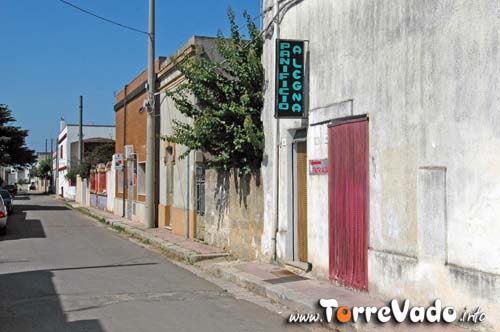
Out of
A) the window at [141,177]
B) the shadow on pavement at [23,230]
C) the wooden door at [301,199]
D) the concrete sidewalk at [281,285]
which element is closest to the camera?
the concrete sidewalk at [281,285]

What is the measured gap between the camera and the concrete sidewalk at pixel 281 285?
7.00 meters

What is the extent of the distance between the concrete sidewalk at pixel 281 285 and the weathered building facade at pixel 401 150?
1.00 ft

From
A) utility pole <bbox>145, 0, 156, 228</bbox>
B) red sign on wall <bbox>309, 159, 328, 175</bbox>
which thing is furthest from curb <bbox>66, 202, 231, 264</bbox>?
red sign on wall <bbox>309, 159, 328, 175</bbox>

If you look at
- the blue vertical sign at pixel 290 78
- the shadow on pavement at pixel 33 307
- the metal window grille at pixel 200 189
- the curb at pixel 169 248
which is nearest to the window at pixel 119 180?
the curb at pixel 169 248

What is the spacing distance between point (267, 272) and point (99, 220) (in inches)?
776

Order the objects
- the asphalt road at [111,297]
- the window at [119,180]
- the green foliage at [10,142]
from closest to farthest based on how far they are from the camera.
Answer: the asphalt road at [111,297]
the window at [119,180]
the green foliage at [10,142]

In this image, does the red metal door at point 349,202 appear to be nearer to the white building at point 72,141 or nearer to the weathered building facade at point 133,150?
the weathered building facade at point 133,150

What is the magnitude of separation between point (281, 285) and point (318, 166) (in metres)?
2.17

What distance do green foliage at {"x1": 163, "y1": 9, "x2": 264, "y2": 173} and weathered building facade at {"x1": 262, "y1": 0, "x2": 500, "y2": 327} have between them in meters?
1.51

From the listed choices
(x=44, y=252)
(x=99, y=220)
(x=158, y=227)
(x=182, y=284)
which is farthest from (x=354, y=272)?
(x=99, y=220)

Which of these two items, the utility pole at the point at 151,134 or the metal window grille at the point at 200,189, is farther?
the utility pole at the point at 151,134

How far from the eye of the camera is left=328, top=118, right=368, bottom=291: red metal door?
8.73 m

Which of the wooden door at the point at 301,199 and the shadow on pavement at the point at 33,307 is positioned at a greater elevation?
the wooden door at the point at 301,199

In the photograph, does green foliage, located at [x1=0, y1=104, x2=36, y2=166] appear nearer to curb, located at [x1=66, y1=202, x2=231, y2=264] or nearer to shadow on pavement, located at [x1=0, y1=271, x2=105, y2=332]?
curb, located at [x1=66, y1=202, x2=231, y2=264]
